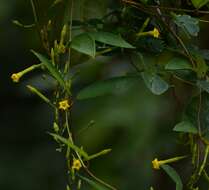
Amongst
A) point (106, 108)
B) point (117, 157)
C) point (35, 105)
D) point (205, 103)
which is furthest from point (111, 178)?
point (205, 103)

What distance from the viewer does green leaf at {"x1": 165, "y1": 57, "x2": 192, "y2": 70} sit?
3.01ft

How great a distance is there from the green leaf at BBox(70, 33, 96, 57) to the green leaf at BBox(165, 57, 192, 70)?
0.33 feet

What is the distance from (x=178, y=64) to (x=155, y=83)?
0.13 ft

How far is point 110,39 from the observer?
3.05ft

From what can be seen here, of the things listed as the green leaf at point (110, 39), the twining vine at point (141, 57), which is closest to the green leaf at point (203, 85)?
the twining vine at point (141, 57)

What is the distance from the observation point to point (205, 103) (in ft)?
3.16

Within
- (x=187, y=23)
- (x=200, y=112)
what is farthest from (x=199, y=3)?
(x=200, y=112)

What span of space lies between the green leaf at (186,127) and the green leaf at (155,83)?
0.05 meters

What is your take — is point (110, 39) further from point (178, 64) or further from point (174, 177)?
point (174, 177)

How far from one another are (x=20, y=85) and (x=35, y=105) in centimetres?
6

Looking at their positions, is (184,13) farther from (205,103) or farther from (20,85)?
(20,85)

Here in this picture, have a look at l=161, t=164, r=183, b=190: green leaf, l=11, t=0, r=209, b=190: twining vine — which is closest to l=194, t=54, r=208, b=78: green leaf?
l=11, t=0, r=209, b=190: twining vine

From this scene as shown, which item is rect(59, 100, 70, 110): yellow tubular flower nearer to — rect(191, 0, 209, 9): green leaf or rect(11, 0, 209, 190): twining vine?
rect(11, 0, 209, 190): twining vine

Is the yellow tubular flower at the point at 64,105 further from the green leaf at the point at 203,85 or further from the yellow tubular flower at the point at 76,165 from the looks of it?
the green leaf at the point at 203,85
